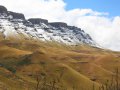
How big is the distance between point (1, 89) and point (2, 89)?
1.79 metres

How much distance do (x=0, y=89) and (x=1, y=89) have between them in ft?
10.4

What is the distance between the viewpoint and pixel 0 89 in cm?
19488

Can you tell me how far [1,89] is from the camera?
650 feet

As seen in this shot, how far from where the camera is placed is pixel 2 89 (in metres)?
200

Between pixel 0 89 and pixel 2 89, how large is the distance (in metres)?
4.93
